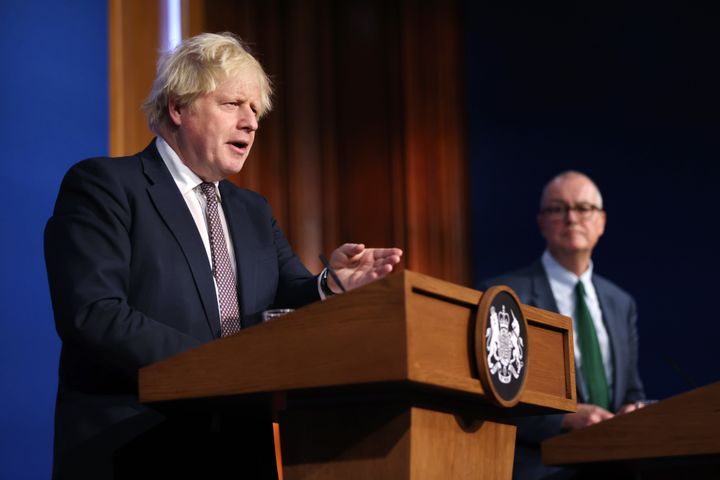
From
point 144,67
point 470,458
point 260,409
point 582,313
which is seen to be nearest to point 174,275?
point 260,409

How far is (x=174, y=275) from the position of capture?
202cm

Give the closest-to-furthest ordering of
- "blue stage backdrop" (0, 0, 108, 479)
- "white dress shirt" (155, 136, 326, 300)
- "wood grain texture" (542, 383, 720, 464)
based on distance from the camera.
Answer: "white dress shirt" (155, 136, 326, 300) < "wood grain texture" (542, 383, 720, 464) < "blue stage backdrop" (0, 0, 108, 479)

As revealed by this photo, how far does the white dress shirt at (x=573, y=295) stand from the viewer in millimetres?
3982

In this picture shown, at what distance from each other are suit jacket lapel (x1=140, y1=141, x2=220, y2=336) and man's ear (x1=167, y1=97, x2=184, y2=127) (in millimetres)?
162

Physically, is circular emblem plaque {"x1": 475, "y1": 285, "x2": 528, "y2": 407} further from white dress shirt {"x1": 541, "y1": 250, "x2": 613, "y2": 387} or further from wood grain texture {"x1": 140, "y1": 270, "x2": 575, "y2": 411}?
white dress shirt {"x1": 541, "y1": 250, "x2": 613, "y2": 387}

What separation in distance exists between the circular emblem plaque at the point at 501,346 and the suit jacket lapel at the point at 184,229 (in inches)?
24.6

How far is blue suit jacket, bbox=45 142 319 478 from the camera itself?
180 centimetres

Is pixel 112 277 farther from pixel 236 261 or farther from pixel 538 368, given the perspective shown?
pixel 538 368

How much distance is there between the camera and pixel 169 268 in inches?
79.4

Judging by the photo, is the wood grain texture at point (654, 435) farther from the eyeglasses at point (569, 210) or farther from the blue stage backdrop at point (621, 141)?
the blue stage backdrop at point (621, 141)

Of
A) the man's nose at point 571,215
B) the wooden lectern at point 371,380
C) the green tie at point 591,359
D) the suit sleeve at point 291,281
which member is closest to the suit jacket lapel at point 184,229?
the suit sleeve at point 291,281

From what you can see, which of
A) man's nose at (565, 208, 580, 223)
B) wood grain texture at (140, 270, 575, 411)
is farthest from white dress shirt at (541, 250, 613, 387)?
wood grain texture at (140, 270, 575, 411)

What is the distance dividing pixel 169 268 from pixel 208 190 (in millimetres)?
301

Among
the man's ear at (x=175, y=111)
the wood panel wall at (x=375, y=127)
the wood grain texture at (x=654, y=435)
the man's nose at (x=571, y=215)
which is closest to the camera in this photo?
the man's ear at (x=175, y=111)
